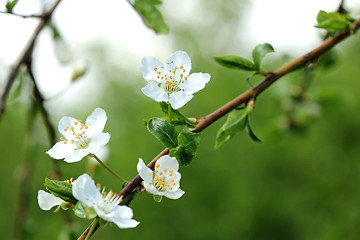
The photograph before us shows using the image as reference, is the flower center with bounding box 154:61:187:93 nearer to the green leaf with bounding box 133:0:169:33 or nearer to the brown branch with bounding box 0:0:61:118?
the green leaf with bounding box 133:0:169:33

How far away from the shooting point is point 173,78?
2.50 ft

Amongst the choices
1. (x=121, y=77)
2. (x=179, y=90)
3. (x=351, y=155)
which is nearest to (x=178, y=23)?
(x=121, y=77)

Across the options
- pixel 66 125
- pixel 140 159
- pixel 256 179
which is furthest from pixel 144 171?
pixel 256 179

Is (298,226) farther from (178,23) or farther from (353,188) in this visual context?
(178,23)

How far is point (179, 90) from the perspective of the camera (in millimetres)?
763

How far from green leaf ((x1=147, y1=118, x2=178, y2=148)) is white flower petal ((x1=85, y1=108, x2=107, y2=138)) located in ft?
0.34

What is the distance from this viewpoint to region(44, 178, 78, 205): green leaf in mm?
636

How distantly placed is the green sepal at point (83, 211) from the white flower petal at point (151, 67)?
0.28 m

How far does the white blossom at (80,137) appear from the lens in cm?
69

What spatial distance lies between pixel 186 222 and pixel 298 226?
1383 millimetres

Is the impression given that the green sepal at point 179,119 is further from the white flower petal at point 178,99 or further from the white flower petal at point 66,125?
the white flower petal at point 66,125

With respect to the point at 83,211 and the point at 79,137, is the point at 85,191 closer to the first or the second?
the point at 83,211

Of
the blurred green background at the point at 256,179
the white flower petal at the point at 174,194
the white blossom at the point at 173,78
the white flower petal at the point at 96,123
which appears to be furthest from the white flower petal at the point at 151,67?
the blurred green background at the point at 256,179

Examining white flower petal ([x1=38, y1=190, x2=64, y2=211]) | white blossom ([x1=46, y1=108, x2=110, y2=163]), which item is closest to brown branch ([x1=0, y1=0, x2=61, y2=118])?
white blossom ([x1=46, y1=108, x2=110, y2=163])
